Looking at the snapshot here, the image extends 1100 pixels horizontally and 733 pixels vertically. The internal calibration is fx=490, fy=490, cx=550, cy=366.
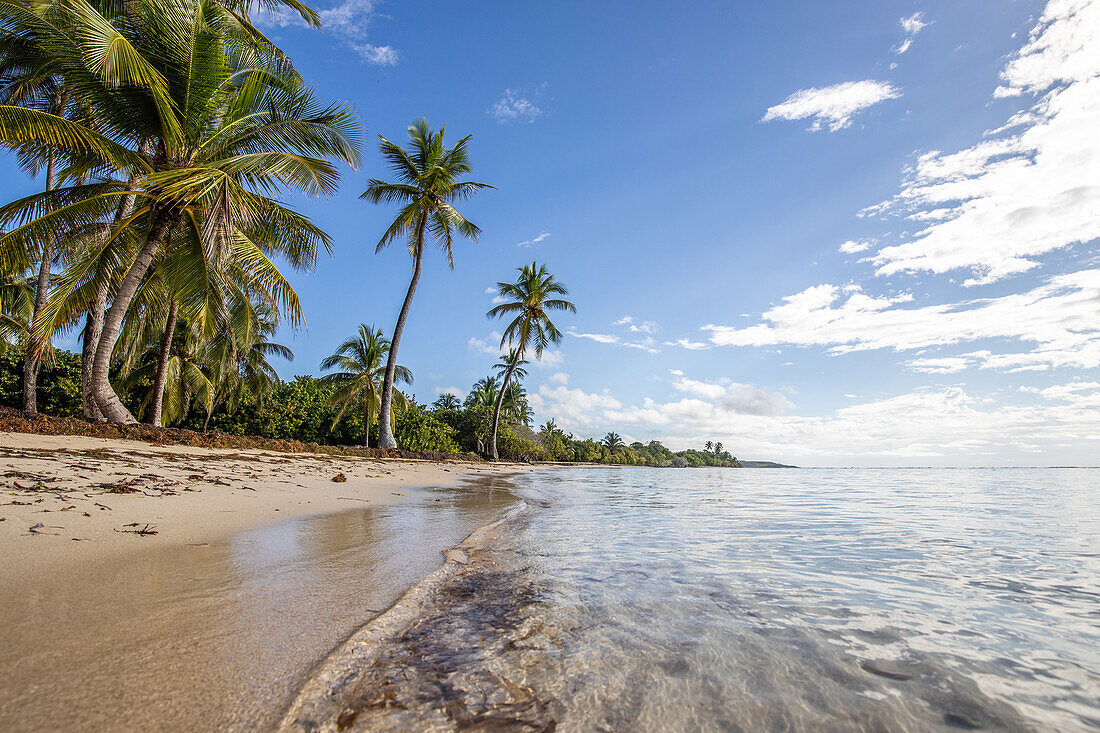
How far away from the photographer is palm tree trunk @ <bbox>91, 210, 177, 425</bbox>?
8.52 meters

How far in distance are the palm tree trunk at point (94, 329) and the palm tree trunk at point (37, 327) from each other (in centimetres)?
72

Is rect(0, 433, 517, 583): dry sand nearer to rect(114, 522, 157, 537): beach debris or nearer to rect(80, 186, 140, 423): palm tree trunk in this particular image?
rect(114, 522, 157, 537): beach debris

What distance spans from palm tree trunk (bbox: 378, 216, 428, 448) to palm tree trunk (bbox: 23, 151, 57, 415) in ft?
25.3

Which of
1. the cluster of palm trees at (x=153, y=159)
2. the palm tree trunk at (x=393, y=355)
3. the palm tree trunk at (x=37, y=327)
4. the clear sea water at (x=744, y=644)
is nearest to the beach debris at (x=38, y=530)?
the clear sea water at (x=744, y=644)

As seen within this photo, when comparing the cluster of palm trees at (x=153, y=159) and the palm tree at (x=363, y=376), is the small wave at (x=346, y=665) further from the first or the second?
the palm tree at (x=363, y=376)

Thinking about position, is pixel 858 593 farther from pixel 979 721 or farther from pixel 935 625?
pixel 979 721

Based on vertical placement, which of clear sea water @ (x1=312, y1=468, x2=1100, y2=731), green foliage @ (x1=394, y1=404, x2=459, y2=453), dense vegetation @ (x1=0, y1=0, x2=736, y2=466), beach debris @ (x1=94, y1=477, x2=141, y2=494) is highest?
dense vegetation @ (x1=0, y1=0, x2=736, y2=466)

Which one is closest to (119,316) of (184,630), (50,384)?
(184,630)

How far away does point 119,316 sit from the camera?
855 centimetres

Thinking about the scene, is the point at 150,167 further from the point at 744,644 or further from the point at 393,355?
the point at 744,644

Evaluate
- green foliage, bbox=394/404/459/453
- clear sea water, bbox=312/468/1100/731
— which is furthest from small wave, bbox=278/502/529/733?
green foliage, bbox=394/404/459/453

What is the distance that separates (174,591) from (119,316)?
8.93 metres

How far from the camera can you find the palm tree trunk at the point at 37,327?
328 inches

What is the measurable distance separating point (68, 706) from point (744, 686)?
1.88 m
